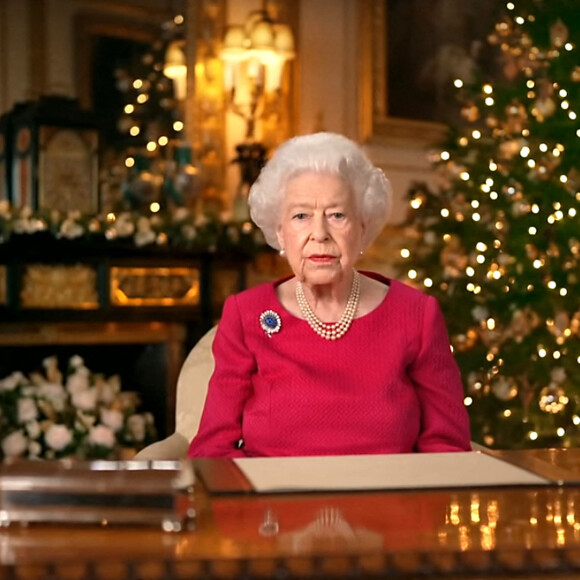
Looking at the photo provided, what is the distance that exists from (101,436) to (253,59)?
2597 mm

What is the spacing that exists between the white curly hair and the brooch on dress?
202mm

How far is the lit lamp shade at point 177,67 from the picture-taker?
5836 mm

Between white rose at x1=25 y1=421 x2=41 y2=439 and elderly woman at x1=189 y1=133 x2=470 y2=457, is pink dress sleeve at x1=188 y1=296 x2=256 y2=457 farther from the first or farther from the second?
A: white rose at x1=25 y1=421 x2=41 y2=439

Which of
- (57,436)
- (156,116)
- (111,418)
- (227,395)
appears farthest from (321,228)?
(156,116)

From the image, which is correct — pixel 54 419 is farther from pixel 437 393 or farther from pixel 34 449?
pixel 437 393

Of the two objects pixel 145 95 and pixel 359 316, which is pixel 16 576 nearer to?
pixel 359 316

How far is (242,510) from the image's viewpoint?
1367 mm

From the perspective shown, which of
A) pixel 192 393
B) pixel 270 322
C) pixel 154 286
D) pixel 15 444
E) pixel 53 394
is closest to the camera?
pixel 270 322

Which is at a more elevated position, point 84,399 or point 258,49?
Answer: point 258,49

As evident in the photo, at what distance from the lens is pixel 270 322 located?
2.12 m

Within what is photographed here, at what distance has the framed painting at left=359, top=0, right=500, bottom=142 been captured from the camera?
6484 mm

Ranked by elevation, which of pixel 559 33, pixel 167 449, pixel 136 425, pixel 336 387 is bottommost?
pixel 136 425

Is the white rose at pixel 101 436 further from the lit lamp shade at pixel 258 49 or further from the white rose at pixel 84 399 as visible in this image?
the lit lamp shade at pixel 258 49

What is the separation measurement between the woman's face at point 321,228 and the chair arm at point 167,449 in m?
0.63
